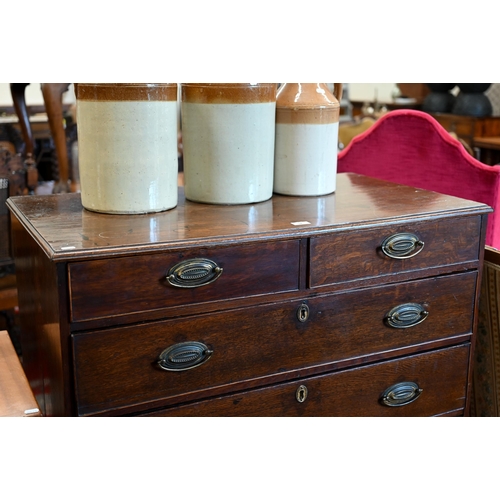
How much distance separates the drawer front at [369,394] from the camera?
1081 mm

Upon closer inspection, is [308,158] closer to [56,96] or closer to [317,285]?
[317,285]

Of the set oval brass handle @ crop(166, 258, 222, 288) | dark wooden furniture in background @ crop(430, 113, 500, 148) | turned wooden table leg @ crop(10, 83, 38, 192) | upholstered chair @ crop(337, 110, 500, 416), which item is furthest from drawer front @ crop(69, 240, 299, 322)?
dark wooden furniture in background @ crop(430, 113, 500, 148)

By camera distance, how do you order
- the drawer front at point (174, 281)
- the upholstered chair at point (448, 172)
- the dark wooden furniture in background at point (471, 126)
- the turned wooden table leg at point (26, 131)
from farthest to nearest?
the dark wooden furniture in background at point (471, 126)
the turned wooden table leg at point (26, 131)
the upholstered chair at point (448, 172)
the drawer front at point (174, 281)

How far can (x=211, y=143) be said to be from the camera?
44.8 inches

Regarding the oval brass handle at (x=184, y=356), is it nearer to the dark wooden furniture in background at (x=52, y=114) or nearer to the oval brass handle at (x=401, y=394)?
→ the oval brass handle at (x=401, y=394)

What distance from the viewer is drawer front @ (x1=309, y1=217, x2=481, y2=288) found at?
1.08 meters

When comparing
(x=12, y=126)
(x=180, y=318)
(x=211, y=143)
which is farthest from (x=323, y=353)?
(x=12, y=126)

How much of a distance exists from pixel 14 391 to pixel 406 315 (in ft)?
2.19

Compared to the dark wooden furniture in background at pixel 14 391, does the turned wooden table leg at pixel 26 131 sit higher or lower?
higher

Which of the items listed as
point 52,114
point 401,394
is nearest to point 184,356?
point 401,394

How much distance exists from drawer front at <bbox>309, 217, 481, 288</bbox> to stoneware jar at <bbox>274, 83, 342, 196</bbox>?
20cm

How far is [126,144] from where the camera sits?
105 cm

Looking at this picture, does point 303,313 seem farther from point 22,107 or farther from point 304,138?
point 22,107

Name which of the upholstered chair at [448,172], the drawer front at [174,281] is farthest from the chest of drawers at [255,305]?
the upholstered chair at [448,172]
